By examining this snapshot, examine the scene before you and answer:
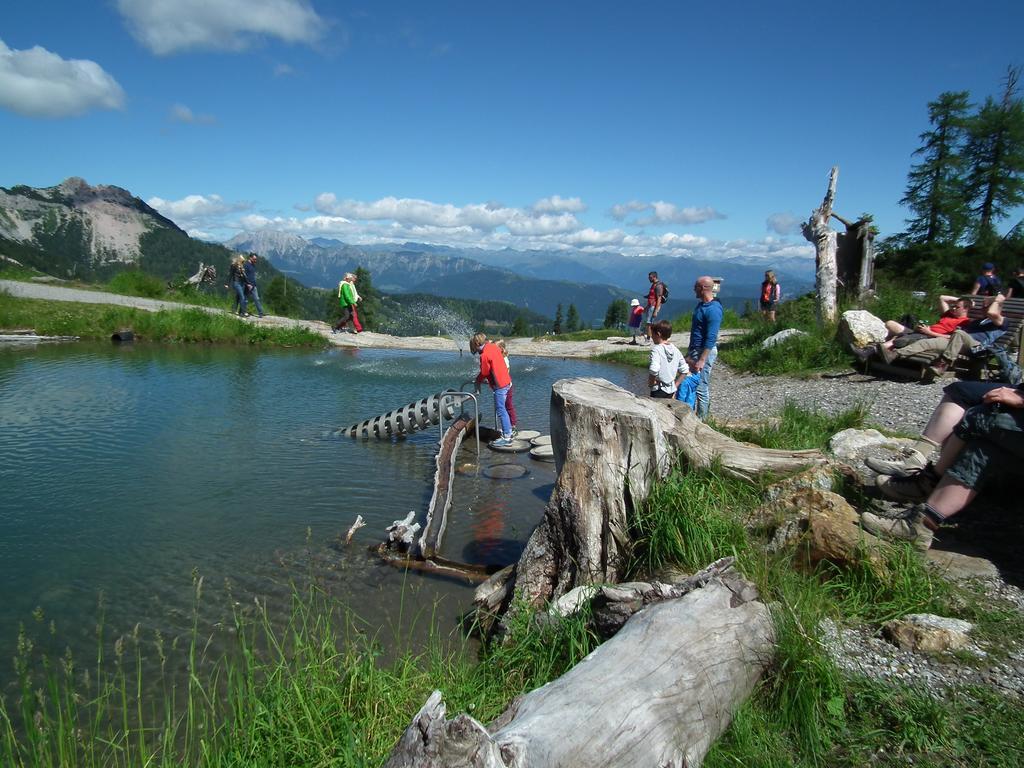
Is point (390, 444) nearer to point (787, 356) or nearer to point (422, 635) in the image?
point (422, 635)

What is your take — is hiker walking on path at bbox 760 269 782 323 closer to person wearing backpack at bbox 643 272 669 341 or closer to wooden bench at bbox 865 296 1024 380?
person wearing backpack at bbox 643 272 669 341

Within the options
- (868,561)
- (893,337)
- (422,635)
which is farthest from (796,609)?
(893,337)

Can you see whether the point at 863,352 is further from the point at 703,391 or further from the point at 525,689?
the point at 525,689

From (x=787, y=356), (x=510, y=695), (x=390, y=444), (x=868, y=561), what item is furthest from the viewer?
(x=787, y=356)

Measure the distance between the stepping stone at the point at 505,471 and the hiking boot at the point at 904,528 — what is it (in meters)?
6.46

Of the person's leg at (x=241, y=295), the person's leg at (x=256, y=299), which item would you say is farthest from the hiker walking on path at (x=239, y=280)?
the person's leg at (x=256, y=299)

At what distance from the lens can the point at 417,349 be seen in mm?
27797

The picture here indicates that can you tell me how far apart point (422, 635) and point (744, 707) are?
125 inches

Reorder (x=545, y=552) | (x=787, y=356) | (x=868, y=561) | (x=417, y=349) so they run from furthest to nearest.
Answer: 1. (x=417, y=349)
2. (x=787, y=356)
3. (x=545, y=552)
4. (x=868, y=561)

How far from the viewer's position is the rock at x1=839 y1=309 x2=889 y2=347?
15477mm

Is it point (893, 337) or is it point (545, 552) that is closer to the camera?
point (545, 552)

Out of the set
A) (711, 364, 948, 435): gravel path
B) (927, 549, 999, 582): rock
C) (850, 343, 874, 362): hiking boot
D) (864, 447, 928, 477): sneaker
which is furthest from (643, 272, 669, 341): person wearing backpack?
(927, 549, 999, 582): rock

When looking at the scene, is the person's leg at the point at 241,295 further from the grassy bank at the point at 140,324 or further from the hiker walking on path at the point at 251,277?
the grassy bank at the point at 140,324

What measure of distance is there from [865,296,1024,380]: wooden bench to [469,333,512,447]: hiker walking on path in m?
8.75
